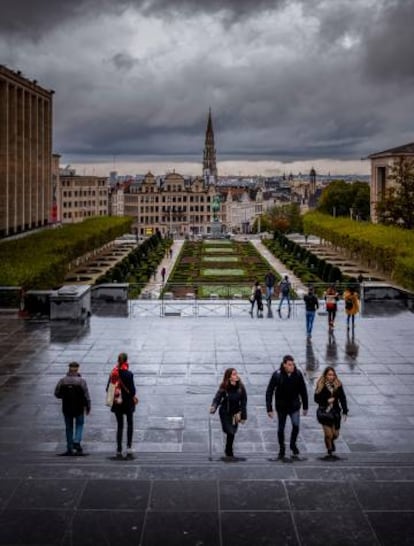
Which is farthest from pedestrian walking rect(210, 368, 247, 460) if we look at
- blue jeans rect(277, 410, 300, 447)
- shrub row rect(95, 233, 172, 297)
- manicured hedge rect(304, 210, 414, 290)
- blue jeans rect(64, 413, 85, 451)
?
shrub row rect(95, 233, 172, 297)

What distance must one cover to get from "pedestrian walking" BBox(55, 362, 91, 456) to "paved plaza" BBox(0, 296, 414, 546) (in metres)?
0.33

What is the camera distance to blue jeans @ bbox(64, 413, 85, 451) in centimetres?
1191

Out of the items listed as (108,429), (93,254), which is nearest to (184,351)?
(108,429)

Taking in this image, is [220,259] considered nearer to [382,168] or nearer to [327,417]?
[382,168]

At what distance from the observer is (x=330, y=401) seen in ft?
38.0

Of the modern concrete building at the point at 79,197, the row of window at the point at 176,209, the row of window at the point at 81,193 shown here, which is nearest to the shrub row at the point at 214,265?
the modern concrete building at the point at 79,197

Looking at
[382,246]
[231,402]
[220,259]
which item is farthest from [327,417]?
[220,259]

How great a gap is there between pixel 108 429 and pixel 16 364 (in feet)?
19.6

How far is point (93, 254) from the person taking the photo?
8400 cm

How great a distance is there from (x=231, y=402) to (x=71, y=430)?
2456 millimetres

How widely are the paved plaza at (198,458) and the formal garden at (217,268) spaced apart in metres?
23.9

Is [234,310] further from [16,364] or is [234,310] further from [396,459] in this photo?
[396,459]

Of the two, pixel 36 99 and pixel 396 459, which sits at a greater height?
pixel 36 99

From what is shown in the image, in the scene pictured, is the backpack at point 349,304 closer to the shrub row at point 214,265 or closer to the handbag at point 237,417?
the handbag at point 237,417
